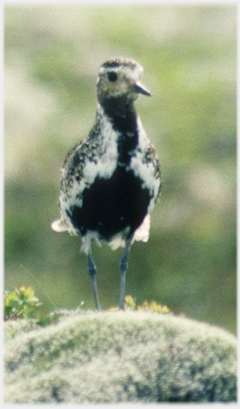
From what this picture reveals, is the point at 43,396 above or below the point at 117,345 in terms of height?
below

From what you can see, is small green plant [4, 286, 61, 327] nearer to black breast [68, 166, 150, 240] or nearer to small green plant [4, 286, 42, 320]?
small green plant [4, 286, 42, 320]

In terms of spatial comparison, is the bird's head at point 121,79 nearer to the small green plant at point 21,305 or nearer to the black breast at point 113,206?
the black breast at point 113,206

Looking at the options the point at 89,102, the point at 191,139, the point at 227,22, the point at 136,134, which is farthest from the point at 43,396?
the point at 191,139

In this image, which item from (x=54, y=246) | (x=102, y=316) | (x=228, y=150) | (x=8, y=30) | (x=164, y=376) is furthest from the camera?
(x=54, y=246)

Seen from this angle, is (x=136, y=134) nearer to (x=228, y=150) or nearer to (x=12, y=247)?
(x=228, y=150)

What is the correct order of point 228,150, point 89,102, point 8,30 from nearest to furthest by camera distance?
point 8,30 → point 89,102 → point 228,150

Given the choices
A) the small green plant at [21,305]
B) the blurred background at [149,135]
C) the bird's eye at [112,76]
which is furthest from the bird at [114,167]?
the blurred background at [149,135]

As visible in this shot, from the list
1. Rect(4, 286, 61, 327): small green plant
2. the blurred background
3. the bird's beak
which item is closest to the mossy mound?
Rect(4, 286, 61, 327): small green plant

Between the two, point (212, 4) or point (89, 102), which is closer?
point (212, 4)

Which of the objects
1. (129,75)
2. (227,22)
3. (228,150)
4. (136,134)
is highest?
(227,22)
